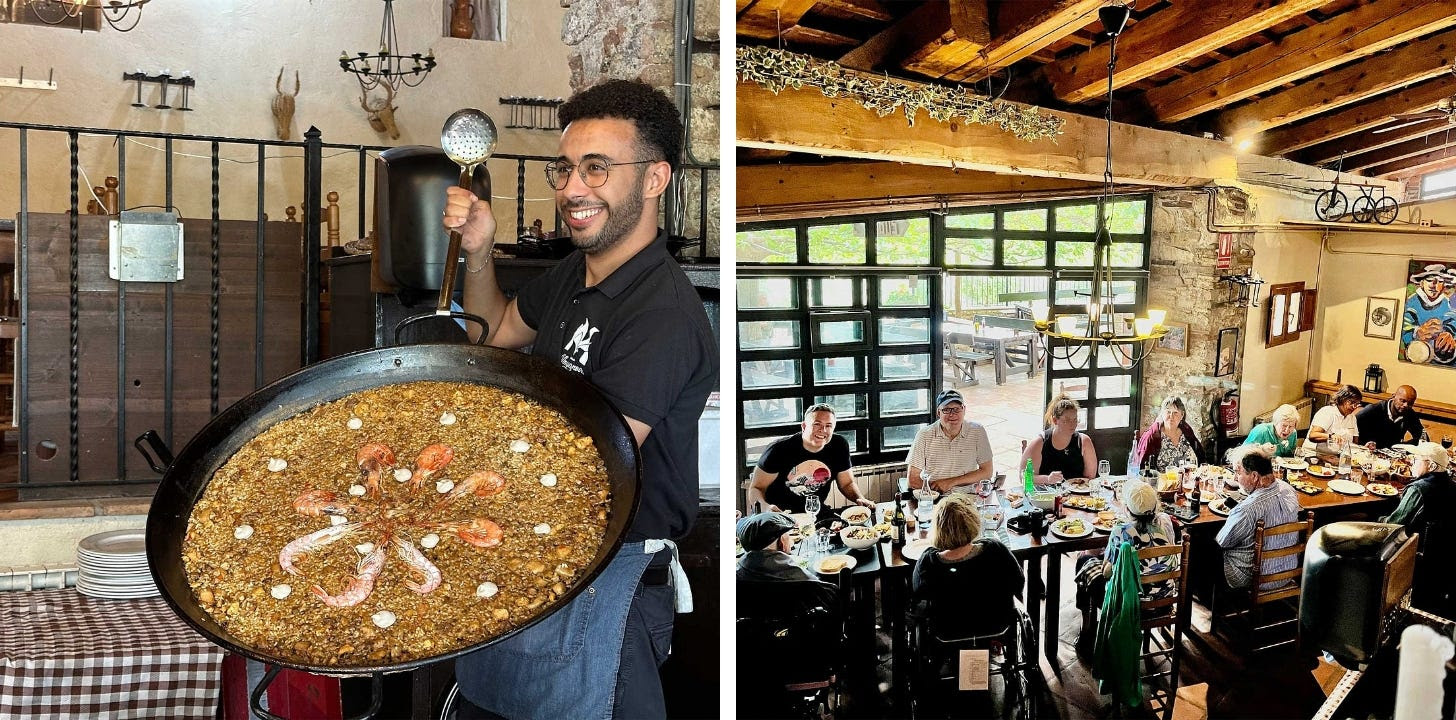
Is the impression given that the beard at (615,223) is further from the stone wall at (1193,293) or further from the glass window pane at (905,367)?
the stone wall at (1193,293)

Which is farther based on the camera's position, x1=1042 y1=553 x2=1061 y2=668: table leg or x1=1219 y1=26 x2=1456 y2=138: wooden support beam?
x1=1042 y1=553 x2=1061 y2=668: table leg

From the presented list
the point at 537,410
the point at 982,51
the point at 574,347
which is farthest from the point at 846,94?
the point at 537,410

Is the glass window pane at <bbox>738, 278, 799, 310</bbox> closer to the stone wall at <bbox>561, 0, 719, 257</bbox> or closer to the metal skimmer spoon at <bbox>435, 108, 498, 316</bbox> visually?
the stone wall at <bbox>561, 0, 719, 257</bbox>

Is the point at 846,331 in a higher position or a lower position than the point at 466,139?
lower

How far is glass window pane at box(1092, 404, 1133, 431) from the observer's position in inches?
85.7

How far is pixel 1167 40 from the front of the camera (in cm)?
206

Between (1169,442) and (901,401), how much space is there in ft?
2.00

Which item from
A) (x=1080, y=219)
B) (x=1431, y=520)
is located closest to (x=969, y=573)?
(x=1080, y=219)

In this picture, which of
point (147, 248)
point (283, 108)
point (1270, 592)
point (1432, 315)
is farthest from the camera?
point (283, 108)

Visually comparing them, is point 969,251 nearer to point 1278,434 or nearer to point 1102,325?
point 1102,325

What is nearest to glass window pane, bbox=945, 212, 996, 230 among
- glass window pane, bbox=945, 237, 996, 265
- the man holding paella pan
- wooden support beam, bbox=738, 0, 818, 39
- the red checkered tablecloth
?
glass window pane, bbox=945, 237, 996, 265

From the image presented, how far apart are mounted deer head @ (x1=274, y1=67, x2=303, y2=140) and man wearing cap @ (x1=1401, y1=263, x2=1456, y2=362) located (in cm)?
632

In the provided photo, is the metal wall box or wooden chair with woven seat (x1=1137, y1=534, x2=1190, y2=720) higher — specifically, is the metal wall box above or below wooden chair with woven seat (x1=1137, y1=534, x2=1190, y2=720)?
above

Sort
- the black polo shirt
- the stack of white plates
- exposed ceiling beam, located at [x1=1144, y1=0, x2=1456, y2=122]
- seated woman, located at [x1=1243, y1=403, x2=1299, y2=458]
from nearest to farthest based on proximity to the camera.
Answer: the black polo shirt
exposed ceiling beam, located at [x1=1144, y1=0, x2=1456, y2=122]
seated woman, located at [x1=1243, y1=403, x2=1299, y2=458]
the stack of white plates
